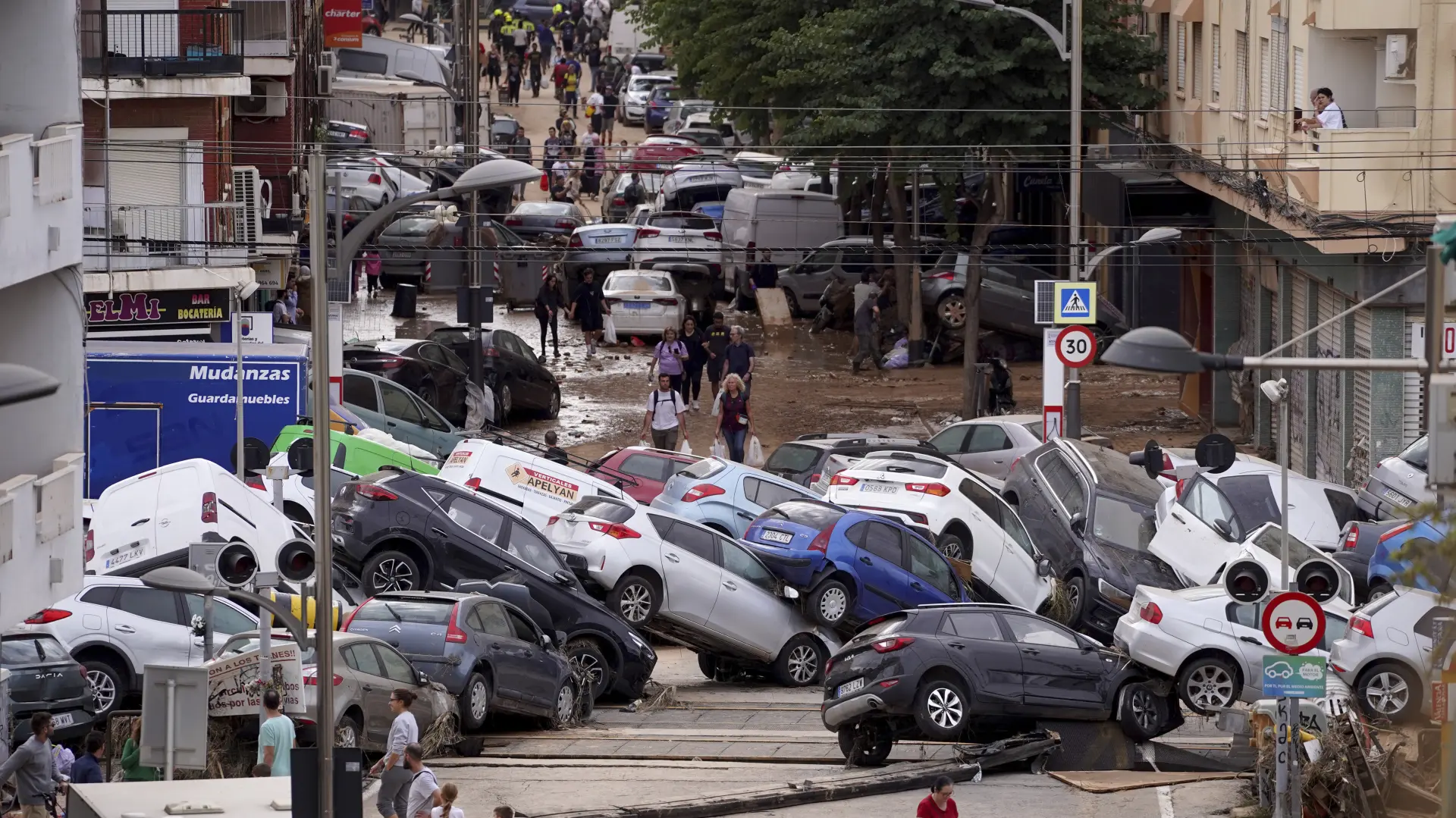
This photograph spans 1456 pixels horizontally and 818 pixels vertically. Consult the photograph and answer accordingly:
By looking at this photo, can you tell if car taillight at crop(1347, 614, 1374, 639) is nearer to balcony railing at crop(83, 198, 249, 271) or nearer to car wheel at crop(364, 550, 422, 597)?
car wheel at crop(364, 550, 422, 597)

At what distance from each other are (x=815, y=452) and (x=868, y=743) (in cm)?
1091

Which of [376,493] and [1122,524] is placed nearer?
[376,493]

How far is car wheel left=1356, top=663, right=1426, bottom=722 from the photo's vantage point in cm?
1914

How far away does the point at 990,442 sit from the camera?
30516 millimetres

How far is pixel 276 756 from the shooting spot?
1593 cm

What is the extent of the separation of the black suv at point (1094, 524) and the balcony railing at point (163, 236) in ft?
42.8

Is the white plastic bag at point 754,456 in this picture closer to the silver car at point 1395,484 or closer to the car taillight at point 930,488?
the car taillight at point 930,488

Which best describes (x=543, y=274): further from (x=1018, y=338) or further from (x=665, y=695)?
(x=665, y=695)

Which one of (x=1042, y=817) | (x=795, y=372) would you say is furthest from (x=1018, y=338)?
(x=1042, y=817)

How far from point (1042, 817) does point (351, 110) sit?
150 ft

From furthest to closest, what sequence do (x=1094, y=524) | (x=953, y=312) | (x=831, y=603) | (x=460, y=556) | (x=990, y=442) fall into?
(x=953, y=312) → (x=990, y=442) → (x=1094, y=524) → (x=831, y=603) → (x=460, y=556)

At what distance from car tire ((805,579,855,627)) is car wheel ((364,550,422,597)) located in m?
4.19

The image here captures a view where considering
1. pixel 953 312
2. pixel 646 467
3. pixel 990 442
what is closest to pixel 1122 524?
pixel 646 467

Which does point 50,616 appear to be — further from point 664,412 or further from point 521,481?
point 664,412
